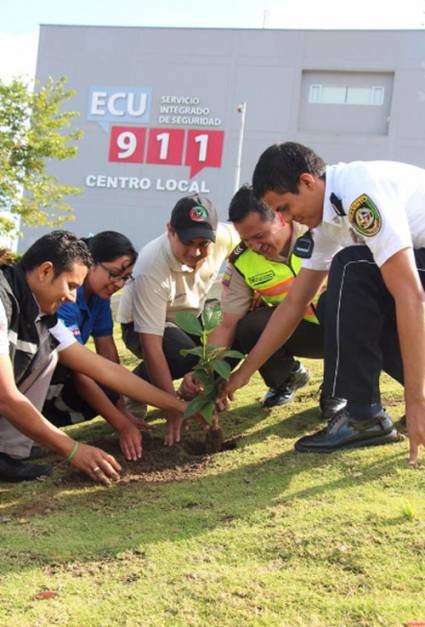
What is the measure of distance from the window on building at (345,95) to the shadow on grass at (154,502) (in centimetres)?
2410

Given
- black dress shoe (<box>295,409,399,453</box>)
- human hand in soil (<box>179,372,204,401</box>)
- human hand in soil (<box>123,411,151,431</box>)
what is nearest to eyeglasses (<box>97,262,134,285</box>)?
human hand in soil (<box>179,372,204,401</box>)

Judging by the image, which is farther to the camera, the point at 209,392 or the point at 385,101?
the point at 385,101

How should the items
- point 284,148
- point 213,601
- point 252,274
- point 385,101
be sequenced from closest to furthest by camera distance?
point 213,601
point 284,148
point 252,274
point 385,101

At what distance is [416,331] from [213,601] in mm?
1037

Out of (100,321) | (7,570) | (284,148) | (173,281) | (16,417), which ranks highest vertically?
(284,148)

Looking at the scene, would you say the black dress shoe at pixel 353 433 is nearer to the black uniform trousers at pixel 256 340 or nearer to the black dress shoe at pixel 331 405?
the black dress shoe at pixel 331 405

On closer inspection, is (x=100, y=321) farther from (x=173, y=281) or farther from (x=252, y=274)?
(x=252, y=274)

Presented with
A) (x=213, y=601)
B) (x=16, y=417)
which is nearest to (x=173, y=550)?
(x=213, y=601)

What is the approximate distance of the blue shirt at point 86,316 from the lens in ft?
11.2

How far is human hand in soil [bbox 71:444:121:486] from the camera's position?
2773 millimetres

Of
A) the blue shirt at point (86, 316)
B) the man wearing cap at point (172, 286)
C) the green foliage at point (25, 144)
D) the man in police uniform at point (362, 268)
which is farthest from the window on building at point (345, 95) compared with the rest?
the man in police uniform at point (362, 268)

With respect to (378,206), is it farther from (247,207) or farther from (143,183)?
(143,183)

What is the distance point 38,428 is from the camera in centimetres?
268

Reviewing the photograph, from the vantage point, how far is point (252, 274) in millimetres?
→ 3615
